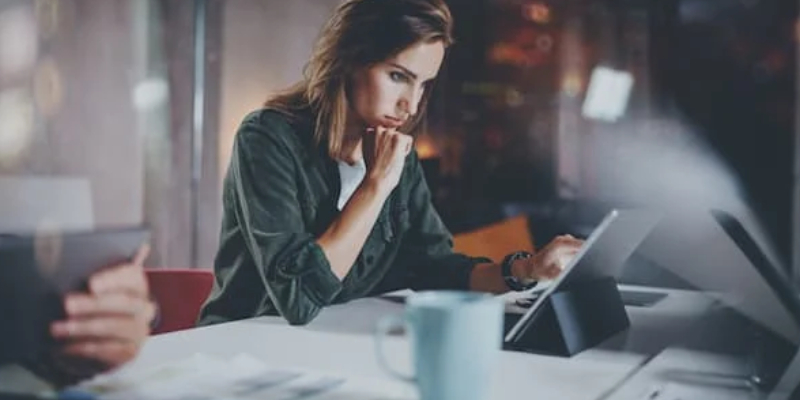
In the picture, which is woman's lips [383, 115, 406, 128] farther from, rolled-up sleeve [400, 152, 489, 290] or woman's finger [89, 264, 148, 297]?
woman's finger [89, 264, 148, 297]

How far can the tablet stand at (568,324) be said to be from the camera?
953 mm

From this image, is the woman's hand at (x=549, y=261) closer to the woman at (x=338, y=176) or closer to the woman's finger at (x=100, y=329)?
the woman at (x=338, y=176)

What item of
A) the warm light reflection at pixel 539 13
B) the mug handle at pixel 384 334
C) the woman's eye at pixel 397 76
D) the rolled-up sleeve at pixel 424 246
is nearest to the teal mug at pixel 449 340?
the mug handle at pixel 384 334

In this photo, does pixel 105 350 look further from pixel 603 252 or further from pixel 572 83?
pixel 572 83

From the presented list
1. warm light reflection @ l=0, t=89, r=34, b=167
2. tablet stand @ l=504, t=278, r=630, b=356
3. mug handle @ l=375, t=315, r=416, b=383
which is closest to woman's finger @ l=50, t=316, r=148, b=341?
mug handle @ l=375, t=315, r=416, b=383

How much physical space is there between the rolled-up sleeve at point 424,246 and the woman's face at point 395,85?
0.47 feet

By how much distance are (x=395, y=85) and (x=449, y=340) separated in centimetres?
66

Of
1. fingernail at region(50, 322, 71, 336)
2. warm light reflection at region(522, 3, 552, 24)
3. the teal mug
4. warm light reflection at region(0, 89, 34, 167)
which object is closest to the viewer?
the teal mug

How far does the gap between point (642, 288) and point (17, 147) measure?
1.33 meters

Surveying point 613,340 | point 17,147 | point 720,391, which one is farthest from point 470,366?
point 17,147

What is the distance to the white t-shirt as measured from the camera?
1.25 m

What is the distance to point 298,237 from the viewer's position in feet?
3.80

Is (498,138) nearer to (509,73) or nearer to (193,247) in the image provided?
(509,73)

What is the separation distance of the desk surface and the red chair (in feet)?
0.78
